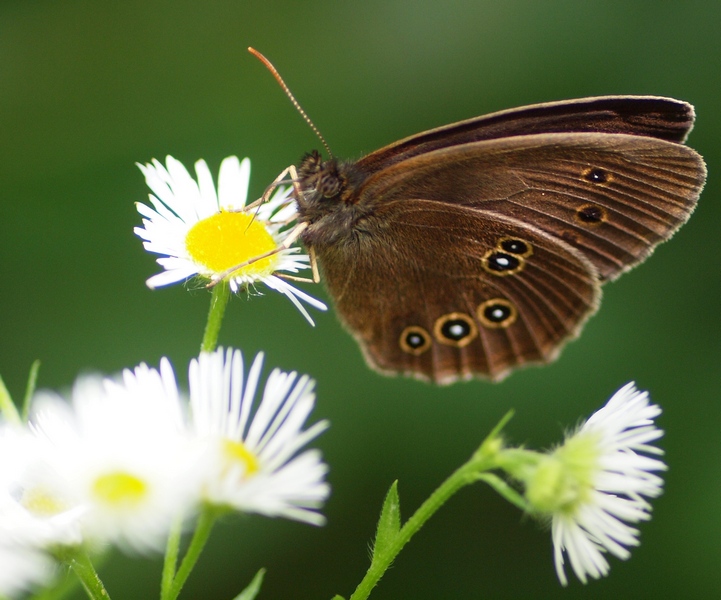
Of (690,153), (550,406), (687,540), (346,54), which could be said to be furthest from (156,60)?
(687,540)

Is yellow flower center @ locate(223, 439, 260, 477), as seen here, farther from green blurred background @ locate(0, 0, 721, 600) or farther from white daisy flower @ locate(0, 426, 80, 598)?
green blurred background @ locate(0, 0, 721, 600)

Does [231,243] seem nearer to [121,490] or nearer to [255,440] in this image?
[255,440]

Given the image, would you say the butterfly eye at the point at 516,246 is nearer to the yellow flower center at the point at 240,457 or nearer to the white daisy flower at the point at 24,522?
the yellow flower center at the point at 240,457

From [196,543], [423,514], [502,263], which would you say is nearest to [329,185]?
[502,263]

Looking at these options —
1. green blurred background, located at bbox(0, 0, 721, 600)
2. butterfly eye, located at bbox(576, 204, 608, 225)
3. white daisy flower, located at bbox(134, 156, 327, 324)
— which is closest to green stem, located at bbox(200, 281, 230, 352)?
white daisy flower, located at bbox(134, 156, 327, 324)

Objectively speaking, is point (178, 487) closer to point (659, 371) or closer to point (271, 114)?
point (659, 371)

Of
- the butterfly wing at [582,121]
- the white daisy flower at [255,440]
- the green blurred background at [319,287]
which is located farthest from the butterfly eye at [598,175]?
the white daisy flower at [255,440]

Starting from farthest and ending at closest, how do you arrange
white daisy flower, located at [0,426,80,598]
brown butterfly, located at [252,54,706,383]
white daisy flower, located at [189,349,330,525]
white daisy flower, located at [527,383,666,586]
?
1. brown butterfly, located at [252,54,706,383]
2. white daisy flower, located at [527,383,666,586]
3. white daisy flower, located at [189,349,330,525]
4. white daisy flower, located at [0,426,80,598]
